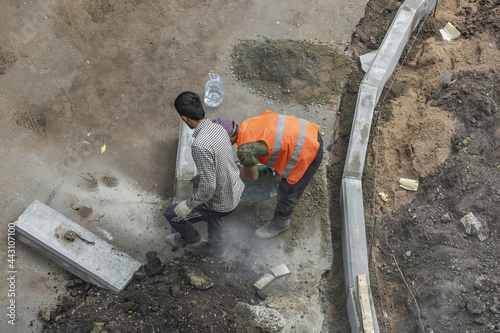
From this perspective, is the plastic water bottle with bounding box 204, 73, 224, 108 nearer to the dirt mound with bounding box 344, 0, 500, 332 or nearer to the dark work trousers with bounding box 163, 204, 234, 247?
the dark work trousers with bounding box 163, 204, 234, 247

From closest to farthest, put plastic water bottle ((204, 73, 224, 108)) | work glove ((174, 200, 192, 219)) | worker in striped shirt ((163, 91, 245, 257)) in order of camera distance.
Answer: worker in striped shirt ((163, 91, 245, 257)), work glove ((174, 200, 192, 219)), plastic water bottle ((204, 73, 224, 108))

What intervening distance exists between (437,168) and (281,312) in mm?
2530

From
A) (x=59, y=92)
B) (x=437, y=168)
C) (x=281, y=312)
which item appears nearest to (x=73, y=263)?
(x=281, y=312)

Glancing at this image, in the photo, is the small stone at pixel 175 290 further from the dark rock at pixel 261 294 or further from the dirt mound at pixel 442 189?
the dirt mound at pixel 442 189

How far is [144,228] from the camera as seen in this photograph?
472cm

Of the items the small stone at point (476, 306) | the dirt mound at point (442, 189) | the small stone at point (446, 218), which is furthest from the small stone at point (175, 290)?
the small stone at point (446, 218)

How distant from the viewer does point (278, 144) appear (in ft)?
11.9

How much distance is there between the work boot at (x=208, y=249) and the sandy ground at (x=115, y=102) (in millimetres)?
338

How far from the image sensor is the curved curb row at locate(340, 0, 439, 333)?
4117mm

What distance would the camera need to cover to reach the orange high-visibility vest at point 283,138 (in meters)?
3.58

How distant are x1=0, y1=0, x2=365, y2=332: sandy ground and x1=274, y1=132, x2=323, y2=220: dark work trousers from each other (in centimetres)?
47

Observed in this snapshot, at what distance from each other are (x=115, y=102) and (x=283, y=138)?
2931 millimetres

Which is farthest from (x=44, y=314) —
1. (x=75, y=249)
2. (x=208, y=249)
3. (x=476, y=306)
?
(x=476, y=306)

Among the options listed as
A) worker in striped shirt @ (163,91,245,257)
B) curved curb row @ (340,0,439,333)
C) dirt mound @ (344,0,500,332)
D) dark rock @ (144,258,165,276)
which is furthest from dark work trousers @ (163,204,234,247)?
dirt mound @ (344,0,500,332)
